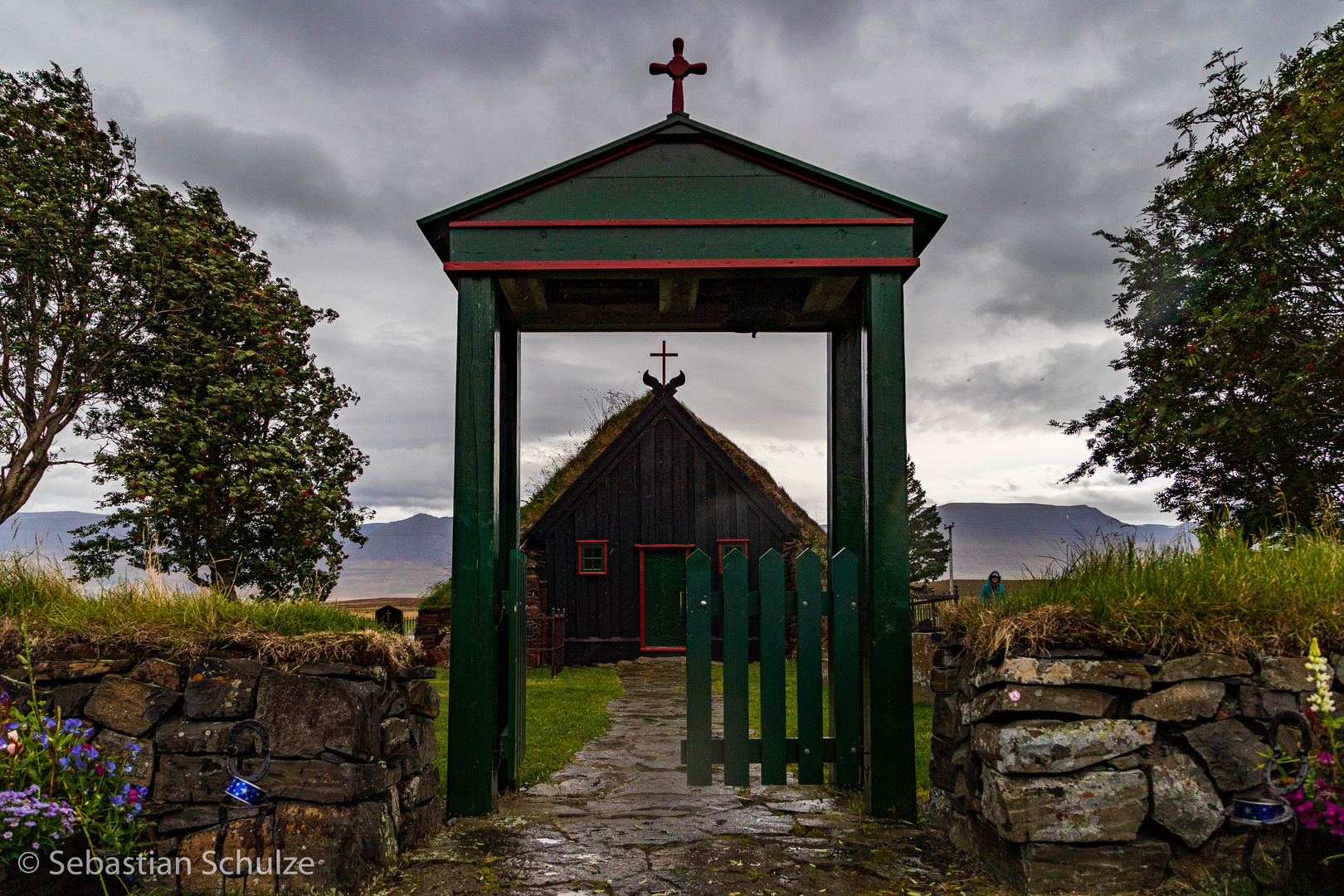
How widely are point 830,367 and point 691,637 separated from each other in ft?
7.56

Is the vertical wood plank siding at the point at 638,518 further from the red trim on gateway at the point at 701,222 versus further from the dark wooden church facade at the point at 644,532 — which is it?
the red trim on gateway at the point at 701,222

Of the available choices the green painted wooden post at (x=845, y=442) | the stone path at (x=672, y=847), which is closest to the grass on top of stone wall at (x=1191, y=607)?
the stone path at (x=672, y=847)

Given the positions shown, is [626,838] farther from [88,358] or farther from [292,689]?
[88,358]

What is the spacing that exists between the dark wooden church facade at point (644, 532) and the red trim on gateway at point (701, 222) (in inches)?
462

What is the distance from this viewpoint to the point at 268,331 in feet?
45.0

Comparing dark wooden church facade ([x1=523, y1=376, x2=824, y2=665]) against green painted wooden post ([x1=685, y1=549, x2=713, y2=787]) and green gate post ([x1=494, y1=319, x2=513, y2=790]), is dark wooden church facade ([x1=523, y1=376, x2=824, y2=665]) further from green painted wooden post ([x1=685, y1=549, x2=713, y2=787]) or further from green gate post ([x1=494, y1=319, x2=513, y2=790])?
green painted wooden post ([x1=685, y1=549, x2=713, y2=787])

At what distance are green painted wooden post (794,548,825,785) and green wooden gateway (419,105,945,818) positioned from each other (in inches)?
2.7

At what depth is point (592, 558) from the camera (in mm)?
16906

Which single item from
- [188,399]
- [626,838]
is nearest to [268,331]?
[188,399]

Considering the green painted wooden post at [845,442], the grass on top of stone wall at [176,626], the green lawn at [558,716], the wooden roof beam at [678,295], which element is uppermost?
the wooden roof beam at [678,295]

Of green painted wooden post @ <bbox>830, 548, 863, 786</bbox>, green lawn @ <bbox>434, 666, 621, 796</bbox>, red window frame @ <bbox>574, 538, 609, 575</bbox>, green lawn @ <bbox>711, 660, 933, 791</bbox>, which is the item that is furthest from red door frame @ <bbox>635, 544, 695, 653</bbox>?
green painted wooden post @ <bbox>830, 548, 863, 786</bbox>

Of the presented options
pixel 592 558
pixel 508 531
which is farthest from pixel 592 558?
pixel 508 531

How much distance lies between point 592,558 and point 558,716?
7811 mm

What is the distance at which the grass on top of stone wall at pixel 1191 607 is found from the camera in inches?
147
